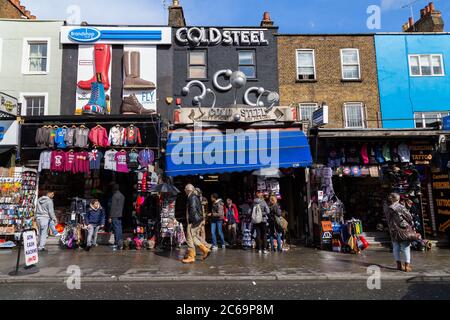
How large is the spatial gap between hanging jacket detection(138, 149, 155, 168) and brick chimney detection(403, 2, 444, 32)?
49.7ft

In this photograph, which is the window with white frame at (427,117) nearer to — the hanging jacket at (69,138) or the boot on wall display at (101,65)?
the boot on wall display at (101,65)

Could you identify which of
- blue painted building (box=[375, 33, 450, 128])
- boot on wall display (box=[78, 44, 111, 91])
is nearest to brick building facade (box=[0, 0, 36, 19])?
boot on wall display (box=[78, 44, 111, 91])

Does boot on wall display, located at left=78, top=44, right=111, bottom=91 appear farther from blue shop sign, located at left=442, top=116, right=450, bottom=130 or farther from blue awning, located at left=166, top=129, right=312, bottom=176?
blue shop sign, located at left=442, top=116, right=450, bottom=130

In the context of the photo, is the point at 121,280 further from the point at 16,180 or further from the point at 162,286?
the point at 16,180

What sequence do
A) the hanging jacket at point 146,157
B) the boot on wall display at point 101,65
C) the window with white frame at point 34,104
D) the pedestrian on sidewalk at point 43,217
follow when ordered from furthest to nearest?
the window with white frame at point 34,104 < the boot on wall display at point 101,65 < the hanging jacket at point 146,157 < the pedestrian on sidewalk at point 43,217

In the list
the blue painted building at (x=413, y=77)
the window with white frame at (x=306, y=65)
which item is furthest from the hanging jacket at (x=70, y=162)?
the blue painted building at (x=413, y=77)

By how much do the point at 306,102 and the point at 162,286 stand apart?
11.1 m

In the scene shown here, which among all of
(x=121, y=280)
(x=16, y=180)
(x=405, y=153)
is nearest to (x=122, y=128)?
(x=16, y=180)

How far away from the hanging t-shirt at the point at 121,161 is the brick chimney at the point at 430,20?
16.1 meters

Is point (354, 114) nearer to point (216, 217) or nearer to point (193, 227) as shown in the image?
point (216, 217)

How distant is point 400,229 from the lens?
8133 millimetres

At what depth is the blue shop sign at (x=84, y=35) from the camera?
1487 centimetres

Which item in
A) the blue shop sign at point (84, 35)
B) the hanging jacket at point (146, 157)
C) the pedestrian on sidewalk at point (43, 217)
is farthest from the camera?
the blue shop sign at point (84, 35)
